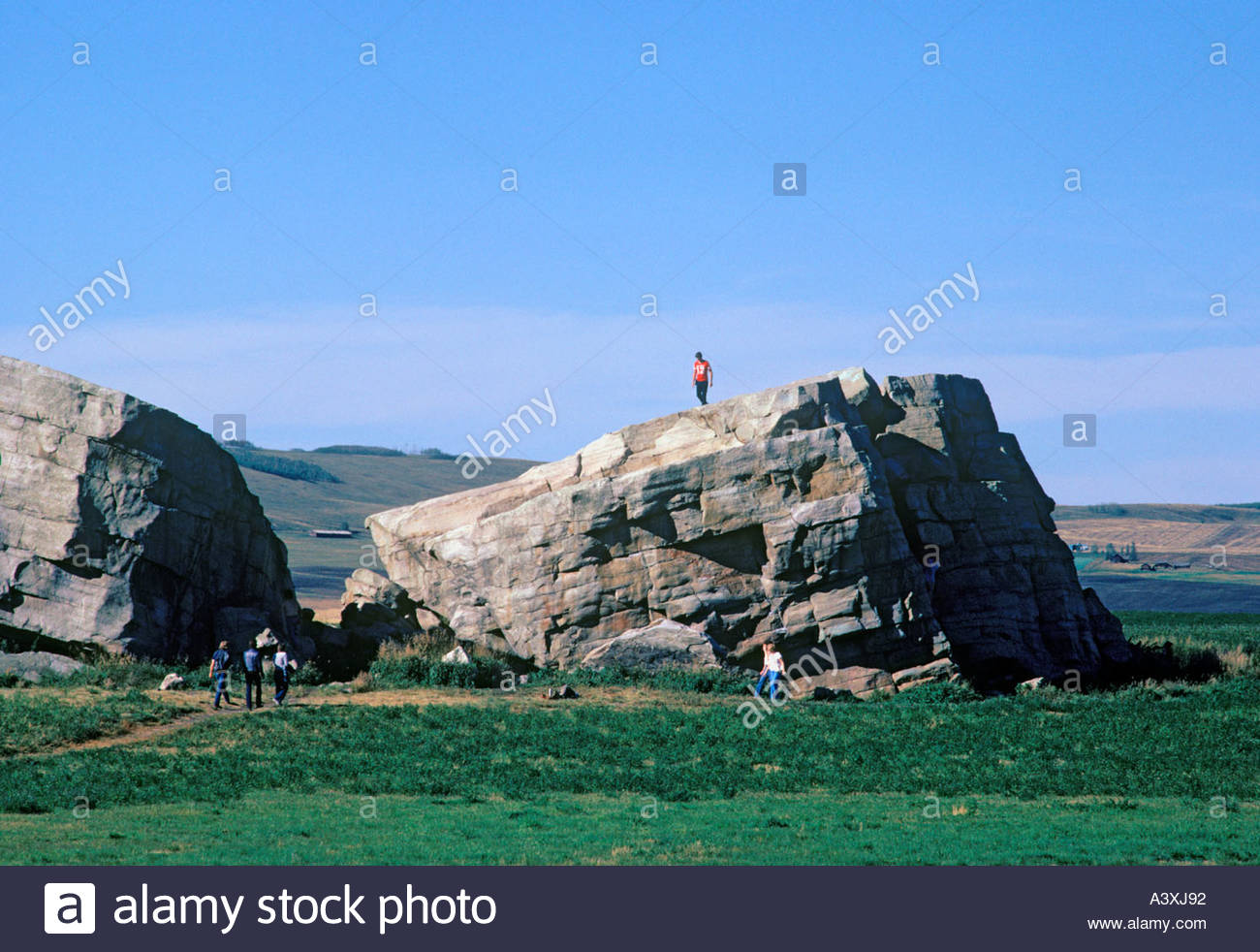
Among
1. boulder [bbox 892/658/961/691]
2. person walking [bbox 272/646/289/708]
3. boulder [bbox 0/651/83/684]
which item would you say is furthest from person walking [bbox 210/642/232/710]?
boulder [bbox 892/658/961/691]

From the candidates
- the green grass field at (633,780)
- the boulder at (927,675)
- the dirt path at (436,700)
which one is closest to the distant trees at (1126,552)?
the boulder at (927,675)

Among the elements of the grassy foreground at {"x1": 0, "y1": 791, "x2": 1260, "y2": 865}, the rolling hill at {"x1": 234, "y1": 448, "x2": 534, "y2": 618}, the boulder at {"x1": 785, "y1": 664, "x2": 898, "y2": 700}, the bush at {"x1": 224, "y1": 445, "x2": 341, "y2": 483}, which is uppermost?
the bush at {"x1": 224, "y1": 445, "x2": 341, "y2": 483}

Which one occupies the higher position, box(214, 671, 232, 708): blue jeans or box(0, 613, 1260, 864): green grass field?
box(214, 671, 232, 708): blue jeans

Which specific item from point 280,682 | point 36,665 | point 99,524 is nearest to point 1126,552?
point 99,524

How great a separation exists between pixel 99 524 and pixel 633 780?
726 inches

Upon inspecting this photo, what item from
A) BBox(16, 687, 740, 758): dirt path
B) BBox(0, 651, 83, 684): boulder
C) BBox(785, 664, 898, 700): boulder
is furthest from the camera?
BBox(785, 664, 898, 700): boulder

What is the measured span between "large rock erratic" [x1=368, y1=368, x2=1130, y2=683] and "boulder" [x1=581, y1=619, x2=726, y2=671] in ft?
1.88

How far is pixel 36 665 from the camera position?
1339 inches

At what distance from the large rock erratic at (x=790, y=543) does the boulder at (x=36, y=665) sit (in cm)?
1084

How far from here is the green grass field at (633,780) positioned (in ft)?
57.9

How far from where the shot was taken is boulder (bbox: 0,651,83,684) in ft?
110

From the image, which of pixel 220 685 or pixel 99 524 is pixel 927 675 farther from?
pixel 99 524

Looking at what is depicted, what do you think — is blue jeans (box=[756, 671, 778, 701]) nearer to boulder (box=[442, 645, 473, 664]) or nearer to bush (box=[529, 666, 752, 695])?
bush (box=[529, 666, 752, 695])
